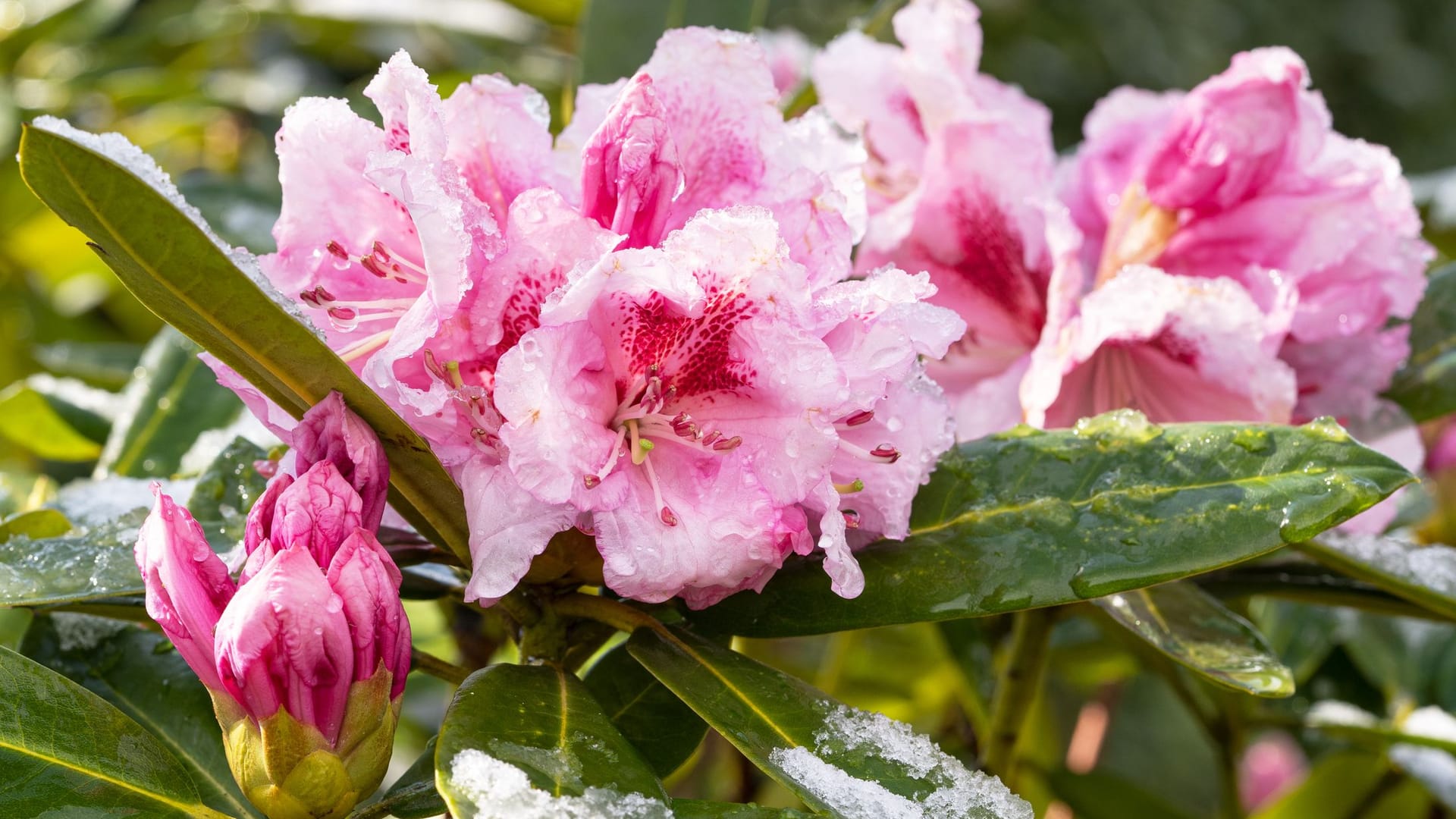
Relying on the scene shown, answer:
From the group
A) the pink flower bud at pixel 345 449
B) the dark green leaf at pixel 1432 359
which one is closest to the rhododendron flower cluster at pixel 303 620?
the pink flower bud at pixel 345 449

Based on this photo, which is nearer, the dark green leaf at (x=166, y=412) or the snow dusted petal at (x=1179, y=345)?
the snow dusted petal at (x=1179, y=345)

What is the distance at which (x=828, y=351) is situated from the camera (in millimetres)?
583

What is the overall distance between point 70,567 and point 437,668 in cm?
19

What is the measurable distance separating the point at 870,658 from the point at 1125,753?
4.15 ft

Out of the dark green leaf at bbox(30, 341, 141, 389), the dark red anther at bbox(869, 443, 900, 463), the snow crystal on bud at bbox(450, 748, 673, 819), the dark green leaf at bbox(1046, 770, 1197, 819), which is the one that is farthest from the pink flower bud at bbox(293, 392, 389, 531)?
the dark green leaf at bbox(1046, 770, 1197, 819)

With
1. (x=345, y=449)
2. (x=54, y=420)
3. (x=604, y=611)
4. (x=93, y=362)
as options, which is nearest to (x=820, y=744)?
(x=604, y=611)

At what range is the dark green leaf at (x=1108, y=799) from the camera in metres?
1.35

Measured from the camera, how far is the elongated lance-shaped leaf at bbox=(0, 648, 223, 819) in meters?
0.58

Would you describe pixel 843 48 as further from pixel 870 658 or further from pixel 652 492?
pixel 870 658

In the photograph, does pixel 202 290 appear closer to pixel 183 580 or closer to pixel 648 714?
pixel 183 580

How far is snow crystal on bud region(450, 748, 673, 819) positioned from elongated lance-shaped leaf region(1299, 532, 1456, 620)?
0.47 meters

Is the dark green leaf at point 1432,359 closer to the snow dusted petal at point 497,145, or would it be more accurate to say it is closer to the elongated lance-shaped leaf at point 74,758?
the snow dusted petal at point 497,145

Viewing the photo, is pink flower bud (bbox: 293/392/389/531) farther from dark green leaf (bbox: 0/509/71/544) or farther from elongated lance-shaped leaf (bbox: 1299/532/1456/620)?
elongated lance-shaped leaf (bbox: 1299/532/1456/620)

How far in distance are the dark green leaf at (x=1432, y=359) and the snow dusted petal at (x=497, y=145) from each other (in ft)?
2.18
